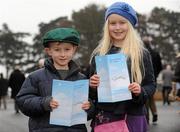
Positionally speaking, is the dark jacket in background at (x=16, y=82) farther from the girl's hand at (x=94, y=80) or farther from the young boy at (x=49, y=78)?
the girl's hand at (x=94, y=80)

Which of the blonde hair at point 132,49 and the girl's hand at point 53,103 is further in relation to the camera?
the blonde hair at point 132,49

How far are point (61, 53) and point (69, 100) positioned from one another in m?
0.38

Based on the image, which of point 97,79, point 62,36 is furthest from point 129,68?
point 62,36

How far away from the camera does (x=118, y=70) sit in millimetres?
4402

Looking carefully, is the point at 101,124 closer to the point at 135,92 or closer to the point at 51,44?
the point at 135,92

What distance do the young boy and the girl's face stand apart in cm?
30

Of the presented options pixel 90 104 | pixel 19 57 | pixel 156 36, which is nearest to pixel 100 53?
pixel 90 104

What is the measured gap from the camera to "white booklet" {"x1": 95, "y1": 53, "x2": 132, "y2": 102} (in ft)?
14.4

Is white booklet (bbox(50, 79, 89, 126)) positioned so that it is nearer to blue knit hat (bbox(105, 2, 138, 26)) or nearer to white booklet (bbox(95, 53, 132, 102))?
white booklet (bbox(95, 53, 132, 102))

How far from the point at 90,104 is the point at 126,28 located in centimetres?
65

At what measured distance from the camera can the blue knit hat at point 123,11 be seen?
15.3 feet

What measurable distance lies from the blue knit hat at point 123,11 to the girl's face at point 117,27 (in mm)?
30

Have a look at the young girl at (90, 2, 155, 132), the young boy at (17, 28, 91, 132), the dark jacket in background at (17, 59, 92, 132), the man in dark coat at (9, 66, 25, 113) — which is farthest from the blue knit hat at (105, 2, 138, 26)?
the man in dark coat at (9, 66, 25, 113)

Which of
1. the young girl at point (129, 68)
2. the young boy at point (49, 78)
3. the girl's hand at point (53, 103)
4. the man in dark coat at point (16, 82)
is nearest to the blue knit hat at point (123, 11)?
the young girl at point (129, 68)
